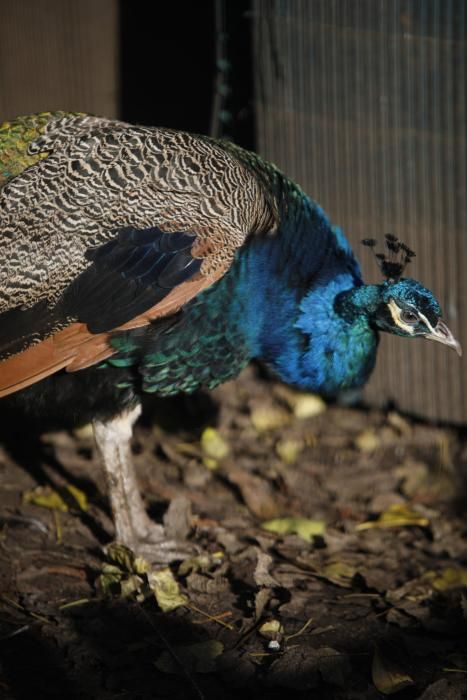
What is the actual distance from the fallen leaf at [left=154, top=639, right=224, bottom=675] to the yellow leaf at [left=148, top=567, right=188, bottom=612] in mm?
228

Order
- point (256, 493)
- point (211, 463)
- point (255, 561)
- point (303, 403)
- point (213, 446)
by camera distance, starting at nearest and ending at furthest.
A: point (255, 561) < point (256, 493) < point (211, 463) < point (213, 446) < point (303, 403)

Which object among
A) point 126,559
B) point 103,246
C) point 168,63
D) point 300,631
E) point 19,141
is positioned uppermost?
point 168,63

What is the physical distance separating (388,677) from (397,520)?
45.7 inches

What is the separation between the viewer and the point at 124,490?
11.3ft

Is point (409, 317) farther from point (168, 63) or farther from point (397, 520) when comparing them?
point (168, 63)

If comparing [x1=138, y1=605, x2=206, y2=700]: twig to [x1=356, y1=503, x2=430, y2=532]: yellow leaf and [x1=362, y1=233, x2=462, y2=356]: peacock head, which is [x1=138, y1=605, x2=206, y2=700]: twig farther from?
[x1=362, y1=233, x2=462, y2=356]: peacock head

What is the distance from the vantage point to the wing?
9.66ft

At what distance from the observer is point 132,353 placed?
3.06 m

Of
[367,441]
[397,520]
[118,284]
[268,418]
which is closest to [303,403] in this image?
[268,418]

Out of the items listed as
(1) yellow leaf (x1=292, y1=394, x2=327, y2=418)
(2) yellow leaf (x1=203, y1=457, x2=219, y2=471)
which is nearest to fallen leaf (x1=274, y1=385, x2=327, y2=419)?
(1) yellow leaf (x1=292, y1=394, x2=327, y2=418)

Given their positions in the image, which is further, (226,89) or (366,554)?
(226,89)

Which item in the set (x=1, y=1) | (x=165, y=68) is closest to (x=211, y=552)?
(x=165, y=68)

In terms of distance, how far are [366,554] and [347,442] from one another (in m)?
1.01

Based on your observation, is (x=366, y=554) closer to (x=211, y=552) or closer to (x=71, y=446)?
(x=211, y=552)
